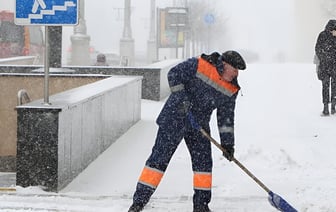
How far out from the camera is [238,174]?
750 cm

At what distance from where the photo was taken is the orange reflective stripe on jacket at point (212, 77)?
5586mm

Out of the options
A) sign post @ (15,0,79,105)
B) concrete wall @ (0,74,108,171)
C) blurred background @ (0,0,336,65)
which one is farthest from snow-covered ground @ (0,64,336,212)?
blurred background @ (0,0,336,65)

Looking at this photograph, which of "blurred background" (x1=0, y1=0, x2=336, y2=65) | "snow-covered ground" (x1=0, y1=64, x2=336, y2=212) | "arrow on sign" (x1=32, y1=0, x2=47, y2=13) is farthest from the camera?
"blurred background" (x1=0, y1=0, x2=336, y2=65)

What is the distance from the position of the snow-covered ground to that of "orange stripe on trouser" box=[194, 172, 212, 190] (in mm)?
327

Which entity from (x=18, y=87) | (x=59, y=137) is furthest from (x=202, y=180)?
(x=18, y=87)

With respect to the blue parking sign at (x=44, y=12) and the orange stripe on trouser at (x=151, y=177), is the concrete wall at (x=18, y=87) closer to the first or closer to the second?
A: the blue parking sign at (x=44, y=12)

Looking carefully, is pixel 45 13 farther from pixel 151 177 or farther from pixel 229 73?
pixel 229 73

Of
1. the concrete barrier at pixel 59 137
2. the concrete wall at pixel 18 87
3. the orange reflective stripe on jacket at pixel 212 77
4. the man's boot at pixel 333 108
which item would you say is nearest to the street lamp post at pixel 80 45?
the concrete wall at pixel 18 87

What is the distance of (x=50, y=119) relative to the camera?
6.53m

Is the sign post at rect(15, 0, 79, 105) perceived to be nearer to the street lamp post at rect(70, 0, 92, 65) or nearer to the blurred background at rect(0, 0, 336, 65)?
the street lamp post at rect(70, 0, 92, 65)

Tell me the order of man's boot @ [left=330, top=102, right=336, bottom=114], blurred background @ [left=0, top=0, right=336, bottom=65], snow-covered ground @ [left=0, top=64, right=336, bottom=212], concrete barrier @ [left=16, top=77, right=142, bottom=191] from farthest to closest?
blurred background @ [left=0, top=0, right=336, bottom=65], man's boot @ [left=330, top=102, right=336, bottom=114], concrete barrier @ [left=16, top=77, right=142, bottom=191], snow-covered ground @ [left=0, top=64, right=336, bottom=212]

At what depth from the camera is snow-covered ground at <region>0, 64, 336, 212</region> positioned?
242 inches

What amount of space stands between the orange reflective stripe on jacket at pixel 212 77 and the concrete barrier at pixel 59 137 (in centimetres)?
165

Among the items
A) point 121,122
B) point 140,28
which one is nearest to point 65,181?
point 121,122
